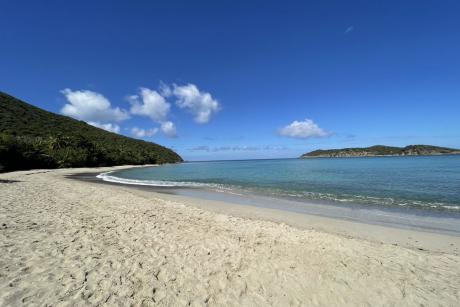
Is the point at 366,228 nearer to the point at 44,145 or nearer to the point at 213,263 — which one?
the point at 213,263

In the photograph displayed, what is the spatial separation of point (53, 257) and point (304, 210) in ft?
39.7

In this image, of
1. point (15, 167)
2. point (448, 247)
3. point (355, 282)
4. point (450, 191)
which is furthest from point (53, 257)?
point (15, 167)

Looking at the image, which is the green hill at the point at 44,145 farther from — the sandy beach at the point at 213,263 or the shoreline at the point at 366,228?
the shoreline at the point at 366,228

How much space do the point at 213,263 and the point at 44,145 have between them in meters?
66.3

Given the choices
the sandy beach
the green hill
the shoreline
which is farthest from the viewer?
the green hill

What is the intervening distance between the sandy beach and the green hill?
45.9 m

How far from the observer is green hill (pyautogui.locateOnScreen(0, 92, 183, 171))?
46.5m

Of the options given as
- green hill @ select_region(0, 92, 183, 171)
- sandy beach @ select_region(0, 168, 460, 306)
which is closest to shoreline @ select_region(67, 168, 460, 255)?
sandy beach @ select_region(0, 168, 460, 306)

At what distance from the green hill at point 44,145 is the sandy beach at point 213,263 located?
151ft

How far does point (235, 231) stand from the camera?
9.11 m

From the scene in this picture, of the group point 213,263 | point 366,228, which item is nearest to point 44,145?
point 213,263

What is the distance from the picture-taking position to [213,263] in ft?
20.4

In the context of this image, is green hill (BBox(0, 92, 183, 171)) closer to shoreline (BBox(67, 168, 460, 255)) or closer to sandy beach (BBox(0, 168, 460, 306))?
sandy beach (BBox(0, 168, 460, 306))

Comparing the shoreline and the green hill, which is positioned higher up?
the green hill
